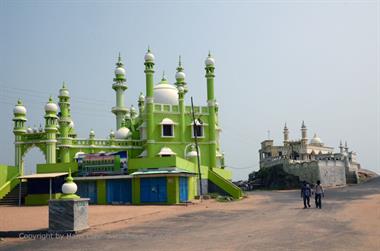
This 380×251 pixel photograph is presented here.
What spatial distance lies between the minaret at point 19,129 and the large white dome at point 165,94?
12.5 metres

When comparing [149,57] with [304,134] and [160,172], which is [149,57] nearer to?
[160,172]

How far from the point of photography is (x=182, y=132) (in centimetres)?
4125

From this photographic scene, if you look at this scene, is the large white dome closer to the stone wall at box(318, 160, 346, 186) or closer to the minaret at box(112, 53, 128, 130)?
the minaret at box(112, 53, 128, 130)

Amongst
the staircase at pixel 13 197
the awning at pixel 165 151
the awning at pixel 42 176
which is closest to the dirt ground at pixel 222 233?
the awning at pixel 42 176

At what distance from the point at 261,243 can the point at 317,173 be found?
46.2 meters

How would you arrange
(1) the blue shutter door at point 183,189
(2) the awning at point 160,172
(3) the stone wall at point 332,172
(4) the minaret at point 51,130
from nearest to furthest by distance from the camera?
(2) the awning at point 160,172, (1) the blue shutter door at point 183,189, (4) the minaret at point 51,130, (3) the stone wall at point 332,172

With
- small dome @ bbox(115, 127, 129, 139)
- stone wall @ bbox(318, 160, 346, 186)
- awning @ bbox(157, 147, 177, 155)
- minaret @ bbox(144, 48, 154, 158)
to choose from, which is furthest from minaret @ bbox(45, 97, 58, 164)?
stone wall @ bbox(318, 160, 346, 186)

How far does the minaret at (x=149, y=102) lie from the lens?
39.9 m

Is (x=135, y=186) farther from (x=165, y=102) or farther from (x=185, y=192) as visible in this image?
(x=165, y=102)

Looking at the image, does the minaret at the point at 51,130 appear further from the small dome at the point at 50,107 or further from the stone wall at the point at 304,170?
the stone wall at the point at 304,170

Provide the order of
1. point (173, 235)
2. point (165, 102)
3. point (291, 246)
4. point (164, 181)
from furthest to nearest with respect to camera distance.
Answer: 1. point (165, 102)
2. point (164, 181)
3. point (173, 235)
4. point (291, 246)

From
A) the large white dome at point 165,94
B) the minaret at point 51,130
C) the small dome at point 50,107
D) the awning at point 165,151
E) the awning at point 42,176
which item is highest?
the large white dome at point 165,94

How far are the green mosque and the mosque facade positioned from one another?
1676 centimetres

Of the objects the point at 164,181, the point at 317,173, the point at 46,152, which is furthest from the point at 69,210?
the point at 317,173
